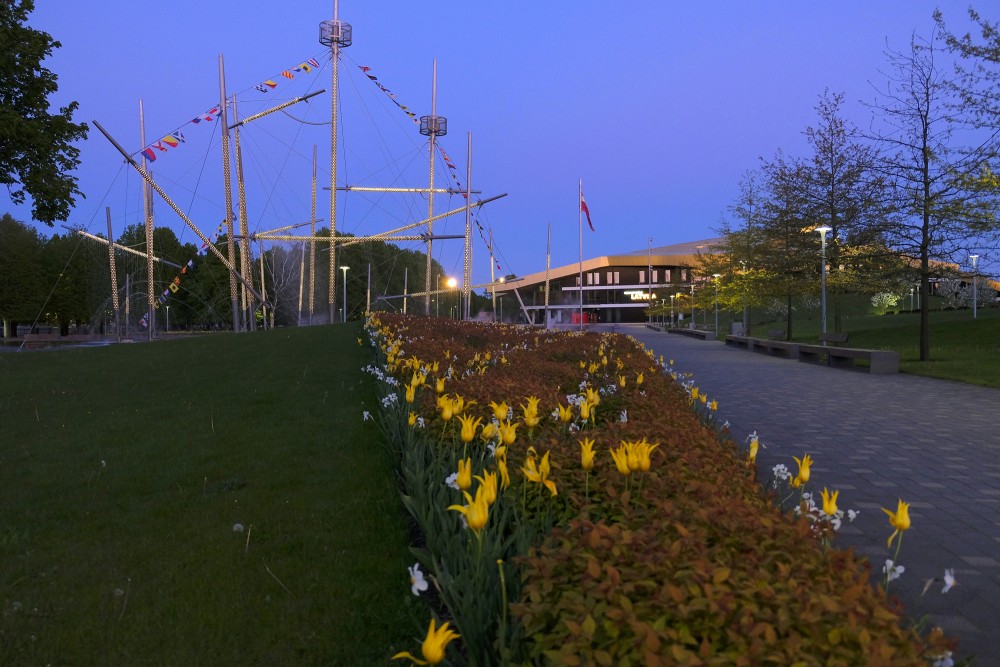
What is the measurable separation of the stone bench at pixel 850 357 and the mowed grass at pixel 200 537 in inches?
508

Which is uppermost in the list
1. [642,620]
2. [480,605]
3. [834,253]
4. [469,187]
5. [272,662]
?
[469,187]

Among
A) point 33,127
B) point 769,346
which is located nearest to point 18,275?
point 33,127

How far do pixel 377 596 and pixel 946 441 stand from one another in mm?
7448

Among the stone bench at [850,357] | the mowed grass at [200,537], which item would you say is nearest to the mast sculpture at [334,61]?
the stone bench at [850,357]

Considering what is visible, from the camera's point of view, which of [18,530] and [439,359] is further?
Result: [439,359]

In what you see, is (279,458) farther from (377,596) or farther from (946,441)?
(946,441)

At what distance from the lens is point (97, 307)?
1859 inches

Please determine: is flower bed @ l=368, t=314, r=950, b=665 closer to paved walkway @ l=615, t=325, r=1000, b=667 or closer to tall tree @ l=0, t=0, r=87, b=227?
paved walkway @ l=615, t=325, r=1000, b=667

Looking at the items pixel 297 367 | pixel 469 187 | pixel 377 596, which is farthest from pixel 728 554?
pixel 469 187

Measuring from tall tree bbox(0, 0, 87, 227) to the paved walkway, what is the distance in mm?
15273

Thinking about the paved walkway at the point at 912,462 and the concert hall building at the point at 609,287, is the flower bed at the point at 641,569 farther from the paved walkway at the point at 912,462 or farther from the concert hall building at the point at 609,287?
the concert hall building at the point at 609,287

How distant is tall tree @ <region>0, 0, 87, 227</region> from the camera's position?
15305 millimetres

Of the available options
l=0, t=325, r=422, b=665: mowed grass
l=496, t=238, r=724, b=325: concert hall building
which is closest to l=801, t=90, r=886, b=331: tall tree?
l=0, t=325, r=422, b=665: mowed grass

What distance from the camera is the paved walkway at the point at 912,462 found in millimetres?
3945
